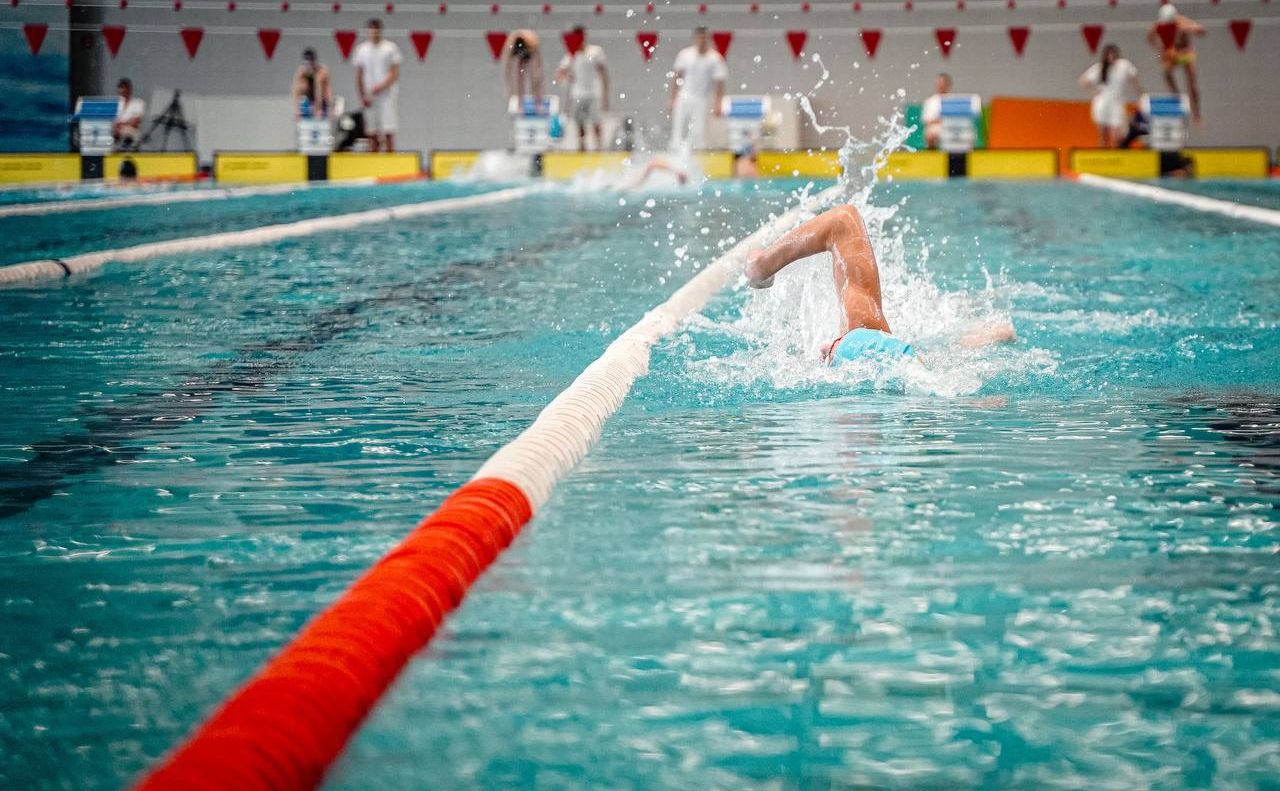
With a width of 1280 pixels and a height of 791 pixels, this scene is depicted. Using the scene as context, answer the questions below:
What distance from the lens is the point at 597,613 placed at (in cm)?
178

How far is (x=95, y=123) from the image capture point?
54.9 feet

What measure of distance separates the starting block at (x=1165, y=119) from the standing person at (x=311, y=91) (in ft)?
31.3

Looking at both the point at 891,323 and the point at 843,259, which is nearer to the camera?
the point at 843,259

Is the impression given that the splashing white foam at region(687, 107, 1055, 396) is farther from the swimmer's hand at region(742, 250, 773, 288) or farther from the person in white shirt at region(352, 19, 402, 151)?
the person in white shirt at region(352, 19, 402, 151)

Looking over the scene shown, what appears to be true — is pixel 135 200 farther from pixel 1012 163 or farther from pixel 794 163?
pixel 1012 163

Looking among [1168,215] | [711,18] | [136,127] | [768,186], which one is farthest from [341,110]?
[1168,215]

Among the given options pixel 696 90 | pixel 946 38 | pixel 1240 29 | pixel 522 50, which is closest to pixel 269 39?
pixel 522 50

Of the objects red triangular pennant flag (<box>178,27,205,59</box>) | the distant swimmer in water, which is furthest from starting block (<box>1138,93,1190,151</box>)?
the distant swimmer in water

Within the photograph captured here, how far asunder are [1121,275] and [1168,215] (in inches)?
150

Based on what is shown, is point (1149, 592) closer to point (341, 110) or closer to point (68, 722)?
point (68, 722)

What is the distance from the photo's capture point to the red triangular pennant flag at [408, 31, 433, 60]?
1814 cm

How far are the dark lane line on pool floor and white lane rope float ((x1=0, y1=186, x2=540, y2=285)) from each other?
1.53m

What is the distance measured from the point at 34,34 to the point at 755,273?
52.0 ft

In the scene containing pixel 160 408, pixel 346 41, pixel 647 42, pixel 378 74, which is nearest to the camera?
pixel 160 408
